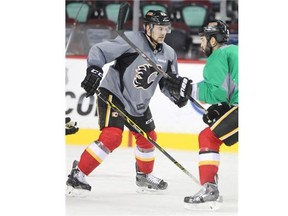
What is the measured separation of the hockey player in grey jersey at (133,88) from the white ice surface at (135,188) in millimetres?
45

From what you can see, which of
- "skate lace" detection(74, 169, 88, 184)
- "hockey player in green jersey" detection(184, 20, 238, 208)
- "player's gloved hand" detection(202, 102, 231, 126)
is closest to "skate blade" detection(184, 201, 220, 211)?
"hockey player in green jersey" detection(184, 20, 238, 208)

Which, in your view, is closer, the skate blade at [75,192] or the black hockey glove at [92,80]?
the skate blade at [75,192]

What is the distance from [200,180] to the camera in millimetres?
2918

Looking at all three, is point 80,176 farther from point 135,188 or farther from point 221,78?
point 221,78

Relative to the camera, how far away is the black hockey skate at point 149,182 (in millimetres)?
3063

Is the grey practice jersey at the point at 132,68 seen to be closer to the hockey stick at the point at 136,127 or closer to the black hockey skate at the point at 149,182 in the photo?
the hockey stick at the point at 136,127

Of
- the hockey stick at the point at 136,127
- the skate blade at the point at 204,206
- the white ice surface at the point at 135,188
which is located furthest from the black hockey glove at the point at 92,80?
the skate blade at the point at 204,206

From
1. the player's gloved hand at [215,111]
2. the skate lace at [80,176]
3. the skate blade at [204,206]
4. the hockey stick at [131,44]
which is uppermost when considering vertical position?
the hockey stick at [131,44]

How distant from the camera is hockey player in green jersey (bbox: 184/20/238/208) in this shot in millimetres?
2805

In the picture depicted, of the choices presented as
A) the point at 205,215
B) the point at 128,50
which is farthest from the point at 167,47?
the point at 205,215

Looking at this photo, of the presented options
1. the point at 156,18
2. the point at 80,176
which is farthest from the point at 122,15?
the point at 80,176

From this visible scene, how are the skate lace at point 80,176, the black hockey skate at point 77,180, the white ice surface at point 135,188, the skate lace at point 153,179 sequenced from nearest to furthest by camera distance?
the white ice surface at point 135,188
the black hockey skate at point 77,180
the skate lace at point 80,176
the skate lace at point 153,179
